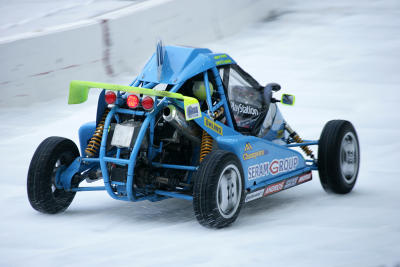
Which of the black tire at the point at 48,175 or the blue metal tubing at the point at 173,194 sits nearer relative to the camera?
the blue metal tubing at the point at 173,194

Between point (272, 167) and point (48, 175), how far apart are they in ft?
7.22

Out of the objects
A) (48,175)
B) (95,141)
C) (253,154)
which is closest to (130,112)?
(95,141)

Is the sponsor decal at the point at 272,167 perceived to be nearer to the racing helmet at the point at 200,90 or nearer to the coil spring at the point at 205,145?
the coil spring at the point at 205,145

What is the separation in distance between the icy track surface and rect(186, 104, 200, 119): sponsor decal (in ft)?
3.34

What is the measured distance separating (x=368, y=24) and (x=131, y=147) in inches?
402

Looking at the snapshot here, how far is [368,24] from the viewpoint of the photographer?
606 inches

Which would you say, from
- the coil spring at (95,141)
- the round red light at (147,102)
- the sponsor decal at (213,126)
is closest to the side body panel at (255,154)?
the sponsor decal at (213,126)

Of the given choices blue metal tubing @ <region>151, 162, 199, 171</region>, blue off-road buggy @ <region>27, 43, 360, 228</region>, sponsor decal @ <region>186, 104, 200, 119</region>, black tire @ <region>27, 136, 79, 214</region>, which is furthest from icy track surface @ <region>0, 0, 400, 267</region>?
sponsor decal @ <region>186, 104, 200, 119</region>

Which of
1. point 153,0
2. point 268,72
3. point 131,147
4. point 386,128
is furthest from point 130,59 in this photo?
point 131,147

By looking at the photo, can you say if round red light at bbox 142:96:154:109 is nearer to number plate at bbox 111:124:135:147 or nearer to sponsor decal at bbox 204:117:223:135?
number plate at bbox 111:124:135:147

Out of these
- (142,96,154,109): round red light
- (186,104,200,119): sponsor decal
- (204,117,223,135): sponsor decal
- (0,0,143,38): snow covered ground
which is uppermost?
(0,0,143,38): snow covered ground

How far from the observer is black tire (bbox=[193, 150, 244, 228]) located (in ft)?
20.2

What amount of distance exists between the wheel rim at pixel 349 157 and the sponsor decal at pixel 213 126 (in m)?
1.67

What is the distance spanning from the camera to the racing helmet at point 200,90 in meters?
6.99
